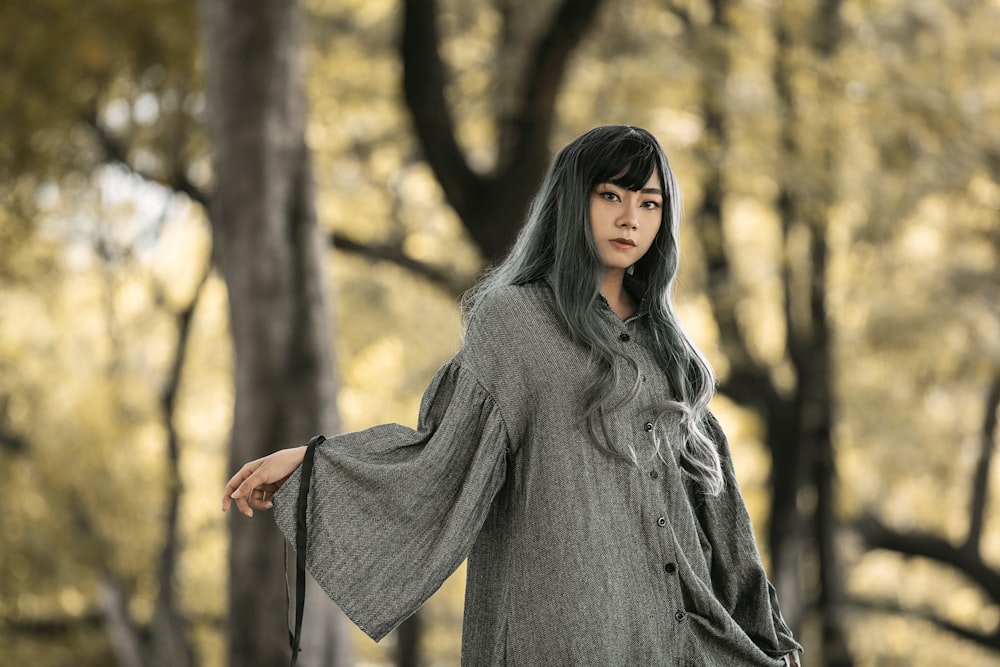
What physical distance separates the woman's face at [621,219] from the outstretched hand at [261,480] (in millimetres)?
845

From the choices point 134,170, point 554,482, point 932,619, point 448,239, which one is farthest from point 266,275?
point 932,619

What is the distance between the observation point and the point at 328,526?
282cm

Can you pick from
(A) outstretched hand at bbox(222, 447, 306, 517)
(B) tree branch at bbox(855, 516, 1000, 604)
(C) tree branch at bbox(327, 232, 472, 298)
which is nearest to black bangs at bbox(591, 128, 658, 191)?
(A) outstretched hand at bbox(222, 447, 306, 517)

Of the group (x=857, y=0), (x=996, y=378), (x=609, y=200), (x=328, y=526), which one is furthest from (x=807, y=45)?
(x=328, y=526)

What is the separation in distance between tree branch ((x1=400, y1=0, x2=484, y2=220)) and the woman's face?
3940 millimetres

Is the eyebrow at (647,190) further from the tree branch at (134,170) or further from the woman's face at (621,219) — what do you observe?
the tree branch at (134,170)

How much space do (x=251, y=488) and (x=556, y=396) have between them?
2.32ft

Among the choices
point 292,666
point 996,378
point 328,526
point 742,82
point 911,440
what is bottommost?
point 911,440

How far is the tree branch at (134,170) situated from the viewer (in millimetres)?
8562

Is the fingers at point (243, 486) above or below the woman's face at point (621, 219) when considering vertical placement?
below

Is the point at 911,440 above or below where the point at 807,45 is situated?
below

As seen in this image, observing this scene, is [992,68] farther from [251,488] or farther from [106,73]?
[251,488]

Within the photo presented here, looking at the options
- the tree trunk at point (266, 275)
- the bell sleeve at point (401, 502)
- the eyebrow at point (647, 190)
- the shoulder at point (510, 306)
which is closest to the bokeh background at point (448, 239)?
the tree trunk at point (266, 275)

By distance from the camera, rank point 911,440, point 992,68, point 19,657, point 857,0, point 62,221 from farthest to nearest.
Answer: point 19,657
point 62,221
point 911,440
point 992,68
point 857,0
